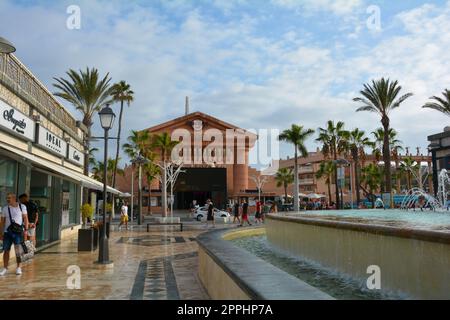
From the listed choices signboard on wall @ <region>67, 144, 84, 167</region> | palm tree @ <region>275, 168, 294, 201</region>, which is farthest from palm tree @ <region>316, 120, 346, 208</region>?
signboard on wall @ <region>67, 144, 84, 167</region>

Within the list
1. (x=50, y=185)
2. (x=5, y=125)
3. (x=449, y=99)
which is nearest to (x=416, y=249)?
(x=5, y=125)

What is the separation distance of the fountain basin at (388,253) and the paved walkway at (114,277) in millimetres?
2893

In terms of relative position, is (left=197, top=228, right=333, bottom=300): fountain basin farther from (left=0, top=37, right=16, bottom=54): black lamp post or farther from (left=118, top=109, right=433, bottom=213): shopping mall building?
(left=118, top=109, right=433, bottom=213): shopping mall building

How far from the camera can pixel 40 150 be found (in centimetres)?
1536

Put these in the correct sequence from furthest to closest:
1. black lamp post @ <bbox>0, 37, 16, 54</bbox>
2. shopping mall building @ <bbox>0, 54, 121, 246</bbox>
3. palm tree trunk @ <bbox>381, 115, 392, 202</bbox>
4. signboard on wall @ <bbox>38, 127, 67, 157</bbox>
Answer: palm tree trunk @ <bbox>381, 115, 392, 202</bbox>
signboard on wall @ <bbox>38, 127, 67, 157</bbox>
shopping mall building @ <bbox>0, 54, 121, 246</bbox>
black lamp post @ <bbox>0, 37, 16, 54</bbox>

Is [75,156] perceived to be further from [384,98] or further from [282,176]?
[282,176]

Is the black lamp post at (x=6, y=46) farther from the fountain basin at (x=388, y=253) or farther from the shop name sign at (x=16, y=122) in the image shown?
the fountain basin at (x=388, y=253)

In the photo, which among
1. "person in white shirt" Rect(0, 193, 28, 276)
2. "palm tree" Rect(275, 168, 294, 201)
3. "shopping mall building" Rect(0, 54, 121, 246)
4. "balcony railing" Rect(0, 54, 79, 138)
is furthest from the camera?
"palm tree" Rect(275, 168, 294, 201)

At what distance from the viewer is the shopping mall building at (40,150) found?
11.4 metres

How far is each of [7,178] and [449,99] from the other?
33084 mm

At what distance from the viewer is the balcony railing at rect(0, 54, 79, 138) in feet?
38.7

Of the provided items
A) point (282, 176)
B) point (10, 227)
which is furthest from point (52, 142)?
point (282, 176)

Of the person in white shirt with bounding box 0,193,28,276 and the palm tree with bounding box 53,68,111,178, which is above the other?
the palm tree with bounding box 53,68,111,178
